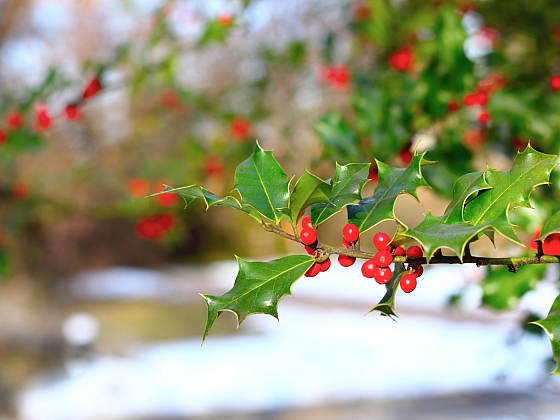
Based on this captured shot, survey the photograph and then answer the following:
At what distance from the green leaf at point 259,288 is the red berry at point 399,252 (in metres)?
0.07

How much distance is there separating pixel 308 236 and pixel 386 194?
0.27 ft

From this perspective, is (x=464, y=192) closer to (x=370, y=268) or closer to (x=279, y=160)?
(x=370, y=268)

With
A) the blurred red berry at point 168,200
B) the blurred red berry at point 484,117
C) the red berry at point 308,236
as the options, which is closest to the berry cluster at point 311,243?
the red berry at point 308,236

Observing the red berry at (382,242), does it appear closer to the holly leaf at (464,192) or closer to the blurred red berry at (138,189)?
the holly leaf at (464,192)

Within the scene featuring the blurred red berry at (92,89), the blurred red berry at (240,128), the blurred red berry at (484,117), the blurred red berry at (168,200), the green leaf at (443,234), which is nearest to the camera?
the green leaf at (443,234)

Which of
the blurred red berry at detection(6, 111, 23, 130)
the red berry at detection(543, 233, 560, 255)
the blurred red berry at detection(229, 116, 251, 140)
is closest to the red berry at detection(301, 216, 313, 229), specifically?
the red berry at detection(543, 233, 560, 255)

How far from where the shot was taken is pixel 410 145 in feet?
A: 3.79

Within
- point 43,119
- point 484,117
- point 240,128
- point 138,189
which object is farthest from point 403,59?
point 138,189

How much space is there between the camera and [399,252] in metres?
0.50

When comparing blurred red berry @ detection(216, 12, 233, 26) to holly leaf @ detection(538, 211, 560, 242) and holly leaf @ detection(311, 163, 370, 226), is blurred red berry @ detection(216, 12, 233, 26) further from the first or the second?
holly leaf @ detection(538, 211, 560, 242)

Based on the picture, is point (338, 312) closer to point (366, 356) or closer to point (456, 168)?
point (366, 356)

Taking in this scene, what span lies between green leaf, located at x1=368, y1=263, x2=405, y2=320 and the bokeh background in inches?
20.2

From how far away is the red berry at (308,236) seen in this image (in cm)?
50

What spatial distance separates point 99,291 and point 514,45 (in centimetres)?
560
